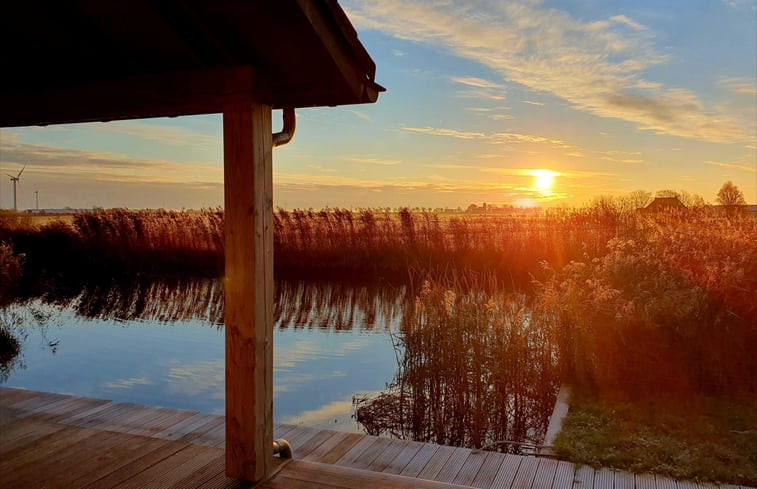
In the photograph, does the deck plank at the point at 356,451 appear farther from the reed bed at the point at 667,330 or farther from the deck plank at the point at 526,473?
the reed bed at the point at 667,330

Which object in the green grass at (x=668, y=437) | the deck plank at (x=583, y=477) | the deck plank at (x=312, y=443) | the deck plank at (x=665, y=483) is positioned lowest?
the green grass at (x=668, y=437)

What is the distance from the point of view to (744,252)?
4.84m

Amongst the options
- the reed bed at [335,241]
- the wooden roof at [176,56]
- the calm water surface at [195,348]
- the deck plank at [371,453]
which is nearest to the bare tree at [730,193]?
the reed bed at [335,241]

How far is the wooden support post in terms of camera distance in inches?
98.4

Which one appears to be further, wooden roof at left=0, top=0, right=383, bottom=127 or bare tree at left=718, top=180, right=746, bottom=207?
bare tree at left=718, top=180, right=746, bottom=207

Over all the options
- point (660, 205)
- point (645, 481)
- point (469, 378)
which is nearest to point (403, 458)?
point (645, 481)

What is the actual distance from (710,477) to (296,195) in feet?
32.7

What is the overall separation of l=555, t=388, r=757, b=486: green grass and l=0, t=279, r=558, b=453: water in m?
0.45

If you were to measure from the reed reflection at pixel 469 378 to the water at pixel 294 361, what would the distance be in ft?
0.04

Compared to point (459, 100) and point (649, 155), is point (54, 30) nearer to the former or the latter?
point (459, 100)

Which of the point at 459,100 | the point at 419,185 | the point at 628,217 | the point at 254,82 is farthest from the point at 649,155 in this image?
the point at 254,82

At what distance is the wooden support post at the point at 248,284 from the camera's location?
250 centimetres

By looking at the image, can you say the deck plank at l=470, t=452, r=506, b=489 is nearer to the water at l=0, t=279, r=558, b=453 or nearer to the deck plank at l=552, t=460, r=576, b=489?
the deck plank at l=552, t=460, r=576, b=489

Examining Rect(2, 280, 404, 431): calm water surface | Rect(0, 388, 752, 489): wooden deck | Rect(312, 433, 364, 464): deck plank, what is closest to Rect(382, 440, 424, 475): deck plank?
Rect(0, 388, 752, 489): wooden deck
